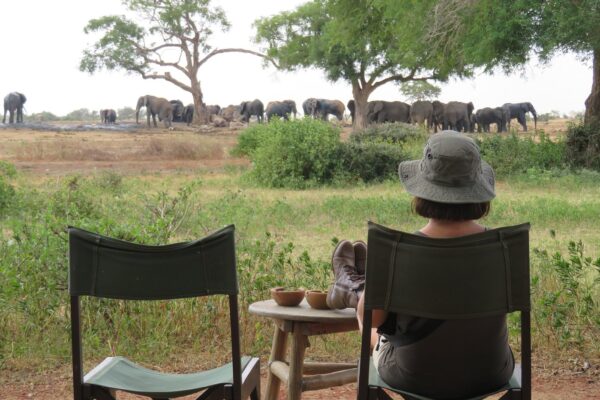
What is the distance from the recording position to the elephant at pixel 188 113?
4944 cm

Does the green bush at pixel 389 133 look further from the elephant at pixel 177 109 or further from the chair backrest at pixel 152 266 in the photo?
the elephant at pixel 177 109

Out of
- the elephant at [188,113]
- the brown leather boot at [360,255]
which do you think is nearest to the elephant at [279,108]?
the elephant at [188,113]

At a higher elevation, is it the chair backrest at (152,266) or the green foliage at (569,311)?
the chair backrest at (152,266)

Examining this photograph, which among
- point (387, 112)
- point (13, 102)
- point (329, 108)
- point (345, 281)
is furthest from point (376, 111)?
point (345, 281)

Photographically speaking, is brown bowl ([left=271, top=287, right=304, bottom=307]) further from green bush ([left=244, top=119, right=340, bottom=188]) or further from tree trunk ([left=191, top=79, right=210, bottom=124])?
tree trunk ([left=191, top=79, right=210, bottom=124])

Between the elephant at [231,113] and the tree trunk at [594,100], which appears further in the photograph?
the elephant at [231,113]

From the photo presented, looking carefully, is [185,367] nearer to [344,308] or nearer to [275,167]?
[344,308]

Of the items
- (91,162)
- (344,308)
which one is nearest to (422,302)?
(344,308)

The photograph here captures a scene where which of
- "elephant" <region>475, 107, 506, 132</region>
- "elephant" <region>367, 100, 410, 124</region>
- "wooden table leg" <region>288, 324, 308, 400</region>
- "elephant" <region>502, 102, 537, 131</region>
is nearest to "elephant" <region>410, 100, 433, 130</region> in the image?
"elephant" <region>367, 100, 410, 124</region>

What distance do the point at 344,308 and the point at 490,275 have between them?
711 millimetres

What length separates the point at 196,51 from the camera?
47.6 meters

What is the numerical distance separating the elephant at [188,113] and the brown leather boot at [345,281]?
154 ft

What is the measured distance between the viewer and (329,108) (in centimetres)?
5138

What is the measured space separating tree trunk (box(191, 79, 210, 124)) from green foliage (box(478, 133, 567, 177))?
29745mm
